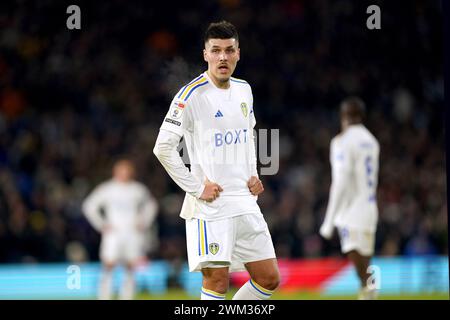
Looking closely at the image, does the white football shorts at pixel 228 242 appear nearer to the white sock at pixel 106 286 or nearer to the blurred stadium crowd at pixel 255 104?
the white sock at pixel 106 286

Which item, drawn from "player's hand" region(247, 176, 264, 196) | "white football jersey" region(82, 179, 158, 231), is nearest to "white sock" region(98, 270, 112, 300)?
"white football jersey" region(82, 179, 158, 231)

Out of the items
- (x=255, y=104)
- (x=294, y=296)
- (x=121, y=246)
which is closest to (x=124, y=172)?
(x=121, y=246)

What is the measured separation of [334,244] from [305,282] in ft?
3.85

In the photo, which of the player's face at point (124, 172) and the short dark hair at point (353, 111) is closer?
the short dark hair at point (353, 111)

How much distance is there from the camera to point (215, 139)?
222 inches

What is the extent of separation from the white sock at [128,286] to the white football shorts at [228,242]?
629 centimetres

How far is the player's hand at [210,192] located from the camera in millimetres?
5602

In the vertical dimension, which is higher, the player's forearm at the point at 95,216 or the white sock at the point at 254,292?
the player's forearm at the point at 95,216

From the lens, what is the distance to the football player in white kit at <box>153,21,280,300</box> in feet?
18.4

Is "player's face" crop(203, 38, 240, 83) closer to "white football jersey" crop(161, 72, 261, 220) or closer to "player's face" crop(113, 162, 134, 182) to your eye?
"white football jersey" crop(161, 72, 261, 220)

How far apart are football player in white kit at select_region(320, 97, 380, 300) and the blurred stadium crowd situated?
4.70m

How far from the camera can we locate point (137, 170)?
14.8m

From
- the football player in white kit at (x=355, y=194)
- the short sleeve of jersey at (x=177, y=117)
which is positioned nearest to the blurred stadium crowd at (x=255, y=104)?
the football player in white kit at (x=355, y=194)
